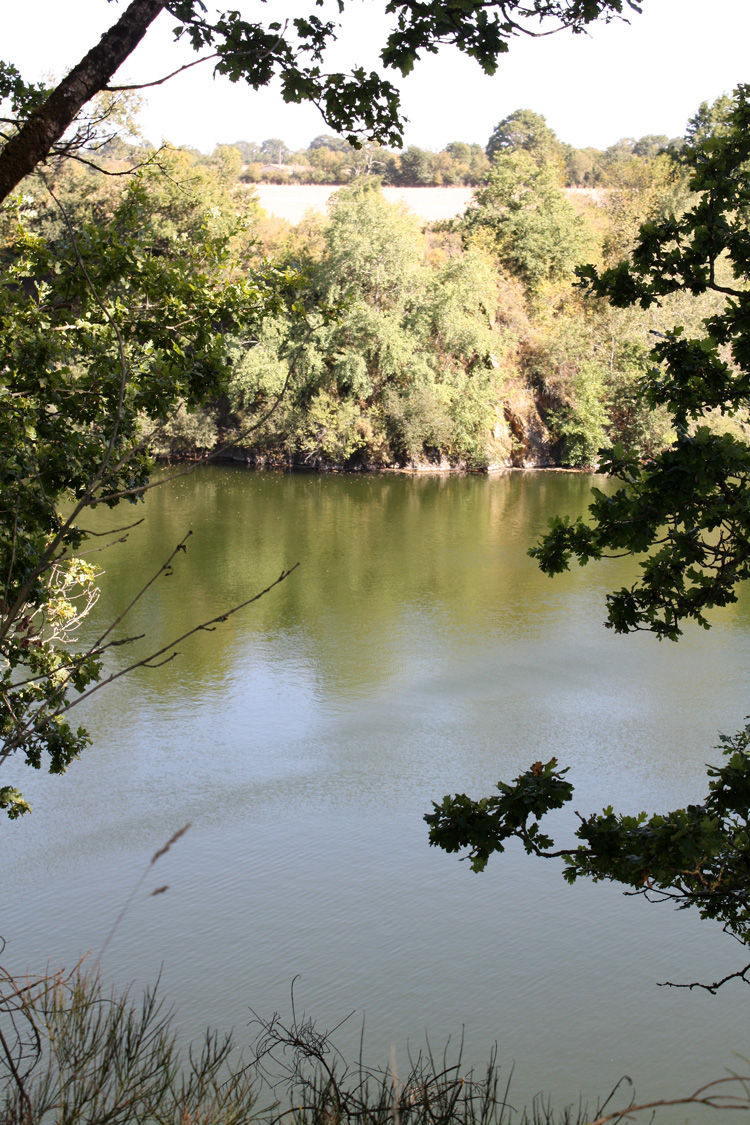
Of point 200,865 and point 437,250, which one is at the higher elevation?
point 437,250

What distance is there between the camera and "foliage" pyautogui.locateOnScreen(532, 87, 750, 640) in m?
4.16

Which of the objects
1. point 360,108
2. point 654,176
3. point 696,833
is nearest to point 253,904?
point 696,833

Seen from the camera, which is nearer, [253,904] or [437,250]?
[253,904]

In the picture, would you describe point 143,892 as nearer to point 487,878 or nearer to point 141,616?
point 487,878

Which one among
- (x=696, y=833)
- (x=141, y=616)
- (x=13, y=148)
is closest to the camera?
(x=13, y=148)

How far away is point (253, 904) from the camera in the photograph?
24.1ft

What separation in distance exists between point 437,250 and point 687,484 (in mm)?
29804

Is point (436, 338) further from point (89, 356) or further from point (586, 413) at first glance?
point (89, 356)

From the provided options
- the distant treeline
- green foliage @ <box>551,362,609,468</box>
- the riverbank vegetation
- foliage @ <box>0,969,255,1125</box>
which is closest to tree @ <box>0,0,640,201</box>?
foliage @ <box>0,969,255,1125</box>

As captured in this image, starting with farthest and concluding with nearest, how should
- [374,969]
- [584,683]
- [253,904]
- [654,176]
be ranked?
[654,176], [584,683], [253,904], [374,969]

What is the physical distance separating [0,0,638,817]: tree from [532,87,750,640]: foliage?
0.88m

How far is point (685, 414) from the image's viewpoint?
4.43m

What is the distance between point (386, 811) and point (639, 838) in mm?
5228

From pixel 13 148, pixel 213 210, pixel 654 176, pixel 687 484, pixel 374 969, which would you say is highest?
pixel 654 176
